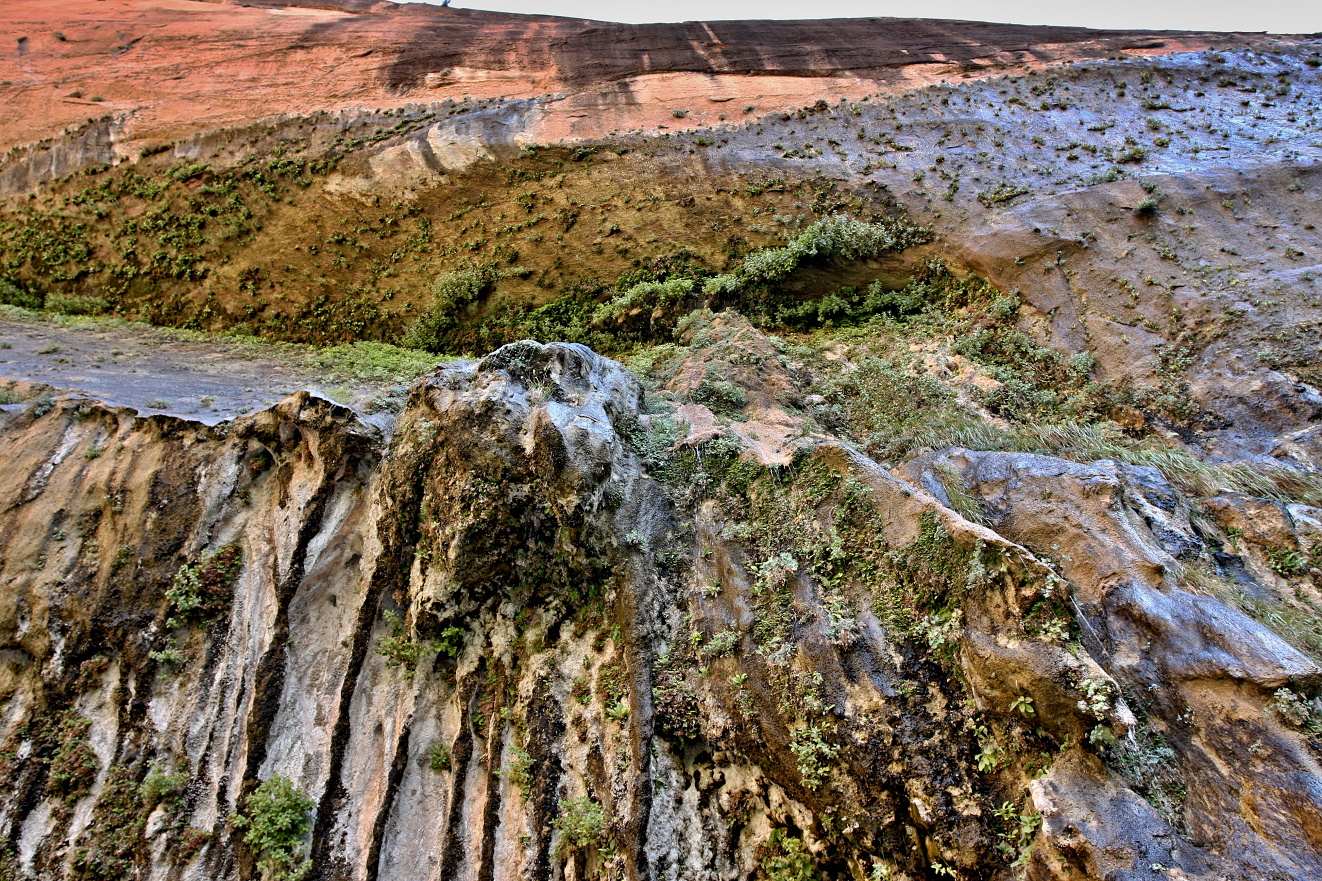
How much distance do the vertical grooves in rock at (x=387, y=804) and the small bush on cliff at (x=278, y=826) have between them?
50cm

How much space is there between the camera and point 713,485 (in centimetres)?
701

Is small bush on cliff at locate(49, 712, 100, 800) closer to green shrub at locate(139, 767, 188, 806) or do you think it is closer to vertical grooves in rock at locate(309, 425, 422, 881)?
green shrub at locate(139, 767, 188, 806)

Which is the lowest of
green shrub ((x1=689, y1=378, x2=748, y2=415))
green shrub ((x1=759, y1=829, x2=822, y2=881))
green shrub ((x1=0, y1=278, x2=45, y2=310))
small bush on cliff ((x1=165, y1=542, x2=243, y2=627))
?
green shrub ((x1=759, y1=829, x2=822, y2=881))

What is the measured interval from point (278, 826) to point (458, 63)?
51.6 ft

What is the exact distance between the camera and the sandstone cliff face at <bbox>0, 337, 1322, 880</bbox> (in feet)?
15.3

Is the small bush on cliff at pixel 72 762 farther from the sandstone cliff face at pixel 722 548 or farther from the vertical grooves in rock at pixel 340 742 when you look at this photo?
the vertical grooves in rock at pixel 340 742

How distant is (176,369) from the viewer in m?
10.1

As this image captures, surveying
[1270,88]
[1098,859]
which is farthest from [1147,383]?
[1270,88]

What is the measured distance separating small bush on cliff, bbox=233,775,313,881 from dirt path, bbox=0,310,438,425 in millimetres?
3890

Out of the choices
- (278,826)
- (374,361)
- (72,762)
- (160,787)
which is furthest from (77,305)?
(278,826)

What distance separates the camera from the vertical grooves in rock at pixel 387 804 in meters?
5.67

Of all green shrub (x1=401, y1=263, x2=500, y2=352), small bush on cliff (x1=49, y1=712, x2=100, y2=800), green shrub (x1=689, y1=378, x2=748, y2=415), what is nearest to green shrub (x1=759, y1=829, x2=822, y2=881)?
green shrub (x1=689, y1=378, x2=748, y2=415)

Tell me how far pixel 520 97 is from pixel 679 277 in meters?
6.06

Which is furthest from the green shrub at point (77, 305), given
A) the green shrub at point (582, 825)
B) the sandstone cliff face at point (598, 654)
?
the green shrub at point (582, 825)
